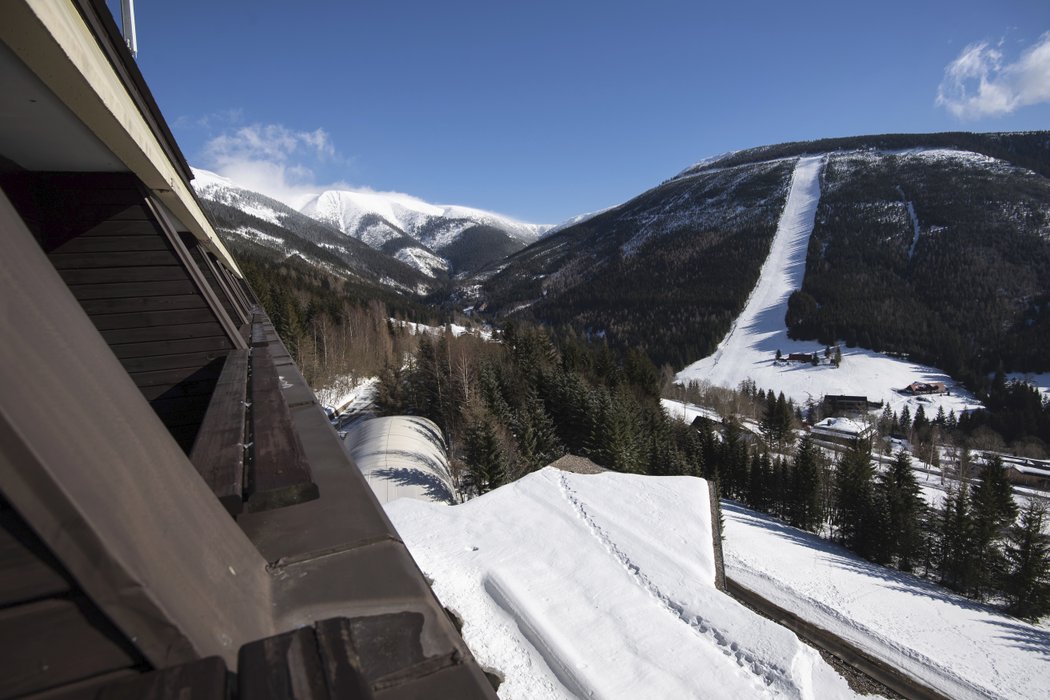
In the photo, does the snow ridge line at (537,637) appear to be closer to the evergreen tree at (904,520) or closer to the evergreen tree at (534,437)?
the evergreen tree at (534,437)

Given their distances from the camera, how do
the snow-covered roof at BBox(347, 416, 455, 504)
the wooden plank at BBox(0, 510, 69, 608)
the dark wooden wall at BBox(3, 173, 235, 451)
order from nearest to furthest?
the wooden plank at BBox(0, 510, 69, 608), the dark wooden wall at BBox(3, 173, 235, 451), the snow-covered roof at BBox(347, 416, 455, 504)

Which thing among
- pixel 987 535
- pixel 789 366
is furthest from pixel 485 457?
pixel 789 366

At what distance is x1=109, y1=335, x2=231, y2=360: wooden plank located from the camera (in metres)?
3.14

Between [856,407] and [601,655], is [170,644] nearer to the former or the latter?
[601,655]

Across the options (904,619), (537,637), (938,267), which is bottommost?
(904,619)

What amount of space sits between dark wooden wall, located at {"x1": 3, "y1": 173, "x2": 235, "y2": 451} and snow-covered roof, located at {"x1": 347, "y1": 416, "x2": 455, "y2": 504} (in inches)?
510

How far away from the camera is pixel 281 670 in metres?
0.73

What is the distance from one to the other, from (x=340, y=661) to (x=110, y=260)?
344 cm

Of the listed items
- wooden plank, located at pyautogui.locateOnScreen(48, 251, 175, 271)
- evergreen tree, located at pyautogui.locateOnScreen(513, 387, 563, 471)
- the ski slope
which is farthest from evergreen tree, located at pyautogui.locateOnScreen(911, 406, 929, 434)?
wooden plank, located at pyautogui.locateOnScreen(48, 251, 175, 271)

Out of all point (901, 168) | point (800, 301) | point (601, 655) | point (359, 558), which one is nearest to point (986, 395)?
point (800, 301)

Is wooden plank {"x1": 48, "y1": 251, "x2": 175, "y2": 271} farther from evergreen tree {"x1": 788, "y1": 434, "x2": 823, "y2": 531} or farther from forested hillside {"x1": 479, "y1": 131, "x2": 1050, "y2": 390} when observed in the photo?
forested hillside {"x1": 479, "y1": 131, "x2": 1050, "y2": 390}

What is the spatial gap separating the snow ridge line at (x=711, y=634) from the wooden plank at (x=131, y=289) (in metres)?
10.6

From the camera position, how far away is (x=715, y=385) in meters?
87.8

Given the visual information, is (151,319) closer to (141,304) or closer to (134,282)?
(141,304)
